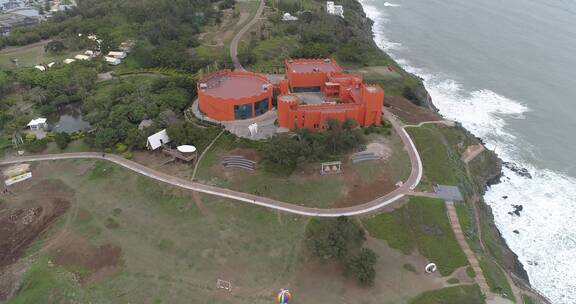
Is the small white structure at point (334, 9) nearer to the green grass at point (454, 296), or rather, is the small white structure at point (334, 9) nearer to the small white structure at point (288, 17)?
the small white structure at point (288, 17)

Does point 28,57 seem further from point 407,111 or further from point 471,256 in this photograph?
point 471,256

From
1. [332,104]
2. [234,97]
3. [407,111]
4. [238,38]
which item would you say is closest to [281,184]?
[332,104]

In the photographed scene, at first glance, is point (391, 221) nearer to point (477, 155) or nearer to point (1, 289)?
point (477, 155)

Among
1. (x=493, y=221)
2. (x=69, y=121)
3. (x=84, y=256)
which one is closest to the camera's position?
(x=84, y=256)

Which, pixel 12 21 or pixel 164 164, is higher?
pixel 12 21

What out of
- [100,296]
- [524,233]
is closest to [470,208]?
[524,233]

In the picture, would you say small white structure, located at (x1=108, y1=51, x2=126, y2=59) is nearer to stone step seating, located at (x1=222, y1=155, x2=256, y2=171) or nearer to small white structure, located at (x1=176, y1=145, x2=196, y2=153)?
small white structure, located at (x1=176, y1=145, x2=196, y2=153)
